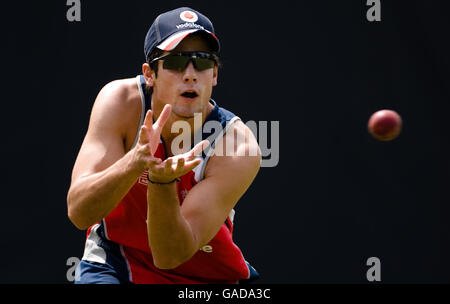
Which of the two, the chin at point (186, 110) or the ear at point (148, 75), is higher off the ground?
the ear at point (148, 75)

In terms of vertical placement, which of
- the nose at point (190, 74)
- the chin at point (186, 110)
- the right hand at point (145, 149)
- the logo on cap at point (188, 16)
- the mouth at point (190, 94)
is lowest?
the right hand at point (145, 149)

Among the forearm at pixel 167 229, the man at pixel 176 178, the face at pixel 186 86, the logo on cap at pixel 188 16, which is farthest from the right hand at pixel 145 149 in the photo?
the logo on cap at pixel 188 16

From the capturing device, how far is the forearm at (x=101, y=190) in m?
2.63

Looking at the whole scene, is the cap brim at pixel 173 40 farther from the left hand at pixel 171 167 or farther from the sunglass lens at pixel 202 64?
the left hand at pixel 171 167

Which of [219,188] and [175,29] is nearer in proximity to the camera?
[219,188]

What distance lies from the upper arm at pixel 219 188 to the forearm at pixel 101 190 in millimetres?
312

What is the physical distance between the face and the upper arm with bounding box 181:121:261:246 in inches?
8.0

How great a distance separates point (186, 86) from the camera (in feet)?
10.1

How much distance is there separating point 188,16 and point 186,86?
0.35m

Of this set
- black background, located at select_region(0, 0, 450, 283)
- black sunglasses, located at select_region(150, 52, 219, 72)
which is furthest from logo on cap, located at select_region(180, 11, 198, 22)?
black background, located at select_region(0, 0, 450, 283)

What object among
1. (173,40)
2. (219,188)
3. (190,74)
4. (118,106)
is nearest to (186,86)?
(190,74)

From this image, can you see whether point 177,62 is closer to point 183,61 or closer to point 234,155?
point 183,61

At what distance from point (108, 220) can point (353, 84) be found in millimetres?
2309
